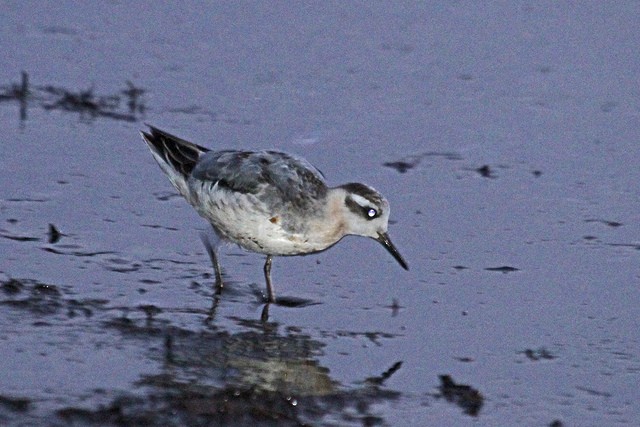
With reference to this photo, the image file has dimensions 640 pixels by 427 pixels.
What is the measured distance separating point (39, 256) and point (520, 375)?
3737 mm

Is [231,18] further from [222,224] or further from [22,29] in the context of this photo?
[222,224]

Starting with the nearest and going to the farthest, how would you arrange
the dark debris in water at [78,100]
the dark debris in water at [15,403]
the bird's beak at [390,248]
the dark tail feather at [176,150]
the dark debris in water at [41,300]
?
the dark debris in water at [15,403], the dark debris in water at [41,300], the bird's beak at [390,248], the dark tail feather at [176,150], the dark debris in water at [78,100]

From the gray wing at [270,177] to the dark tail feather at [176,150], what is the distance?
338mm

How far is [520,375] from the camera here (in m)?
8.56

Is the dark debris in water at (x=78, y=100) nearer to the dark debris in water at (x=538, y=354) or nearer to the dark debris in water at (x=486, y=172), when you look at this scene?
the dark debris in water at (x=486, y=172)

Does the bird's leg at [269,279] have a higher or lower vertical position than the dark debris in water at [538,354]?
higher

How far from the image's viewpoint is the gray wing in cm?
986

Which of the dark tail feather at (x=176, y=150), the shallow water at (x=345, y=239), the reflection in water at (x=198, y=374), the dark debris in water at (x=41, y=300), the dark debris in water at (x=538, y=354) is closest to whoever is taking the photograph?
the reflection in water at (x=198, y=374)

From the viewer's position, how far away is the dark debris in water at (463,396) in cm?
798

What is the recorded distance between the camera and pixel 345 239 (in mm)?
11273

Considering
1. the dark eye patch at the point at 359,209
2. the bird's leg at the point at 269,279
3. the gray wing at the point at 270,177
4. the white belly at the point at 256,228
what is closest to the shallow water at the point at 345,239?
the bird's leg at the point at 269,279

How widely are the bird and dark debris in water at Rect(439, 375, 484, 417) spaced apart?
6.23 ft

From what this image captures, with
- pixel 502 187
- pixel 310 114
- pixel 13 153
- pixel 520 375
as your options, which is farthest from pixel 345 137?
pixel 520 375

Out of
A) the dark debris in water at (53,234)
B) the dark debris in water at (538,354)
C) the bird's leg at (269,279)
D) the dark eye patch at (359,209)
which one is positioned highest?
the dark eye patch at (359,209)
